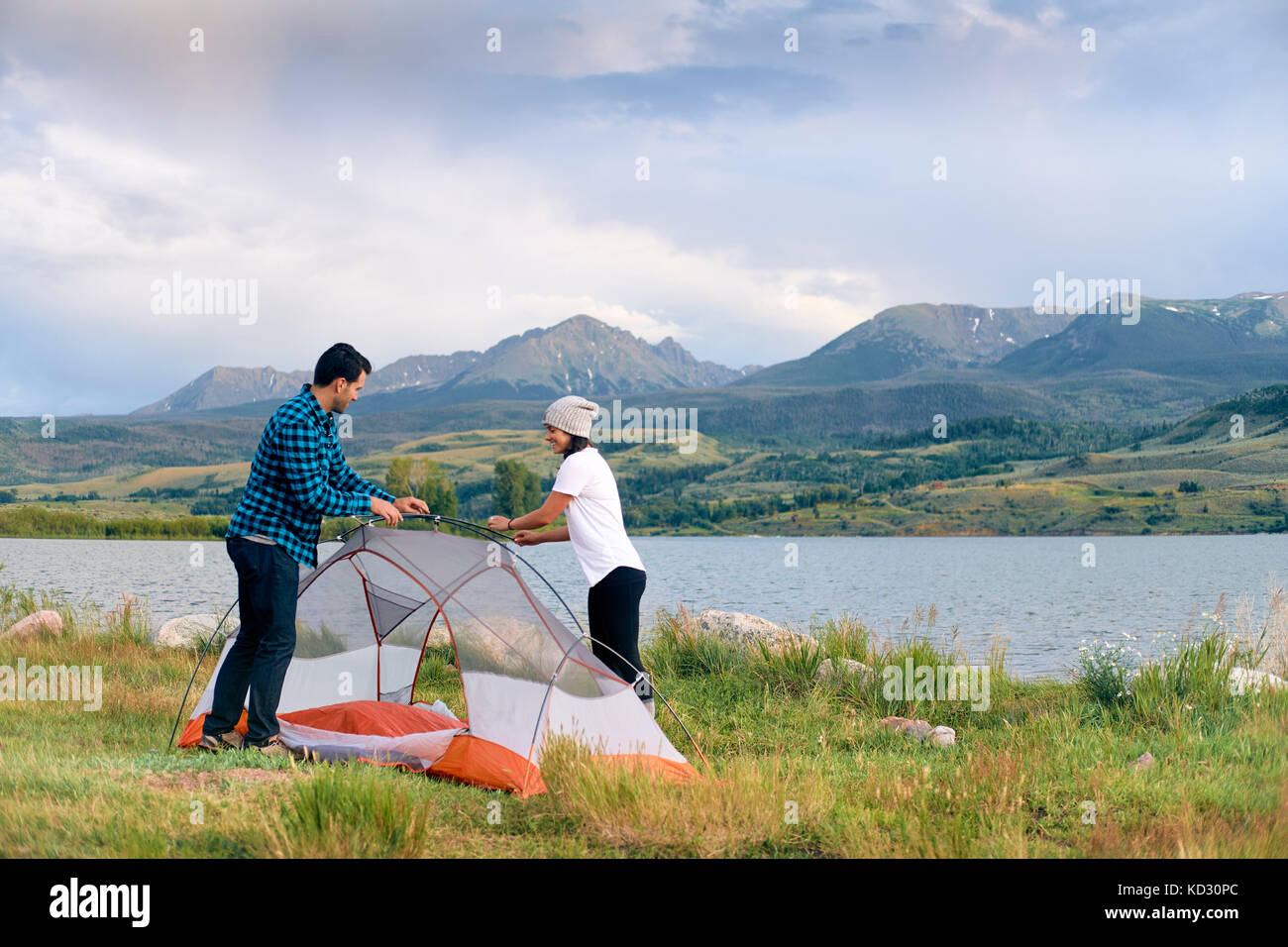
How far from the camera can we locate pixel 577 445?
6.66 meters

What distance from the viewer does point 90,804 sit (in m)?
4.97

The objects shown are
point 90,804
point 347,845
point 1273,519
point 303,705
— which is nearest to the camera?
point 347,845

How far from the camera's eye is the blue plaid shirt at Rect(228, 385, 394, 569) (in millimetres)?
6207

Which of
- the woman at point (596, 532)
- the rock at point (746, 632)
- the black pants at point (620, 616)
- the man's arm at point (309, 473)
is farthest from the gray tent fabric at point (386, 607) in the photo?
the rock at point (746, 632)

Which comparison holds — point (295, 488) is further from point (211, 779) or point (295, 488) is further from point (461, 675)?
point (461, 675)

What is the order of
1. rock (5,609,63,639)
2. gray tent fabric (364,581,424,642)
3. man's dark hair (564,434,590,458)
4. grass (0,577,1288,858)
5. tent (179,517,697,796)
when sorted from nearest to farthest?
grass (0,577,1288,858) < tent (179,517,697,796) < man's dark hair (564,434,590,458) < gray tent fabric (364,581,424,642) < rock (5,609,63,639)

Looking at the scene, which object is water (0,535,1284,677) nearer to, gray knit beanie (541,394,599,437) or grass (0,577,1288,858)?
grass (0,577,1288,858)

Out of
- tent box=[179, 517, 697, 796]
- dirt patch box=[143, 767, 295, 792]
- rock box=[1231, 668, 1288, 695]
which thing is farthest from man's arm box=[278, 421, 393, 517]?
rock box=[1231, 668, 1288, 695]

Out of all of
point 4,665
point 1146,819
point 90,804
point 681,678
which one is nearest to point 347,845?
point 90,804

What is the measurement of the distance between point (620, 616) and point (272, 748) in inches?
102

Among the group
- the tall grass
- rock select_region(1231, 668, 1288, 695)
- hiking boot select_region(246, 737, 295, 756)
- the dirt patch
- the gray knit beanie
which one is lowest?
rock select_region(1231, 668, 1288, 695)

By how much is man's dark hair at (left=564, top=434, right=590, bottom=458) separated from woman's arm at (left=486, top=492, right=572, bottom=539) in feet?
1.07
